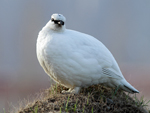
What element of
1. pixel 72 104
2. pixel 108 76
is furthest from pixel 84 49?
pixel 72 104

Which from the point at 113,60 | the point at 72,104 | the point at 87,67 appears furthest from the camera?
the point at 113,60

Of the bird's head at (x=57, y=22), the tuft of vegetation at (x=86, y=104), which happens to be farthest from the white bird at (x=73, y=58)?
the tuft of vegetation at (x=86, y=104)

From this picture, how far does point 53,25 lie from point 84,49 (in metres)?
0.62

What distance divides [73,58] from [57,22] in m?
0.61

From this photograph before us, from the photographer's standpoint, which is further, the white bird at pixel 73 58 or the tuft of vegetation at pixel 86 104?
the white bird at pixel 73 58

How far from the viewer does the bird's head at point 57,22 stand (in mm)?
3555

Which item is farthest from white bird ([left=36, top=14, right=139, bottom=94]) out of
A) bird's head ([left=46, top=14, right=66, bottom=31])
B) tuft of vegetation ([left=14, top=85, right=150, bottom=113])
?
tuft of vegetation ([left=14, top=85, right=150, bottom=113])

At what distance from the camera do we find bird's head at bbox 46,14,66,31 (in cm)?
355

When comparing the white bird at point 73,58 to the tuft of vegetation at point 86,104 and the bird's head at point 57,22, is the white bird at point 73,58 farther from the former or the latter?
the tuft of vegetation at point 86,104

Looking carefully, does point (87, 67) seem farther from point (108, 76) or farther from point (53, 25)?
point (53, 25)

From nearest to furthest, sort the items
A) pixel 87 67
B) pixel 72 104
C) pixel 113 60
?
pixel 72 104, pixel 87 67, pixel 113 60

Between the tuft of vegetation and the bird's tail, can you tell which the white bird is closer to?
the bird's tail

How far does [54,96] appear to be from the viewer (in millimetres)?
3691

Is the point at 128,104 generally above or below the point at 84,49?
below
